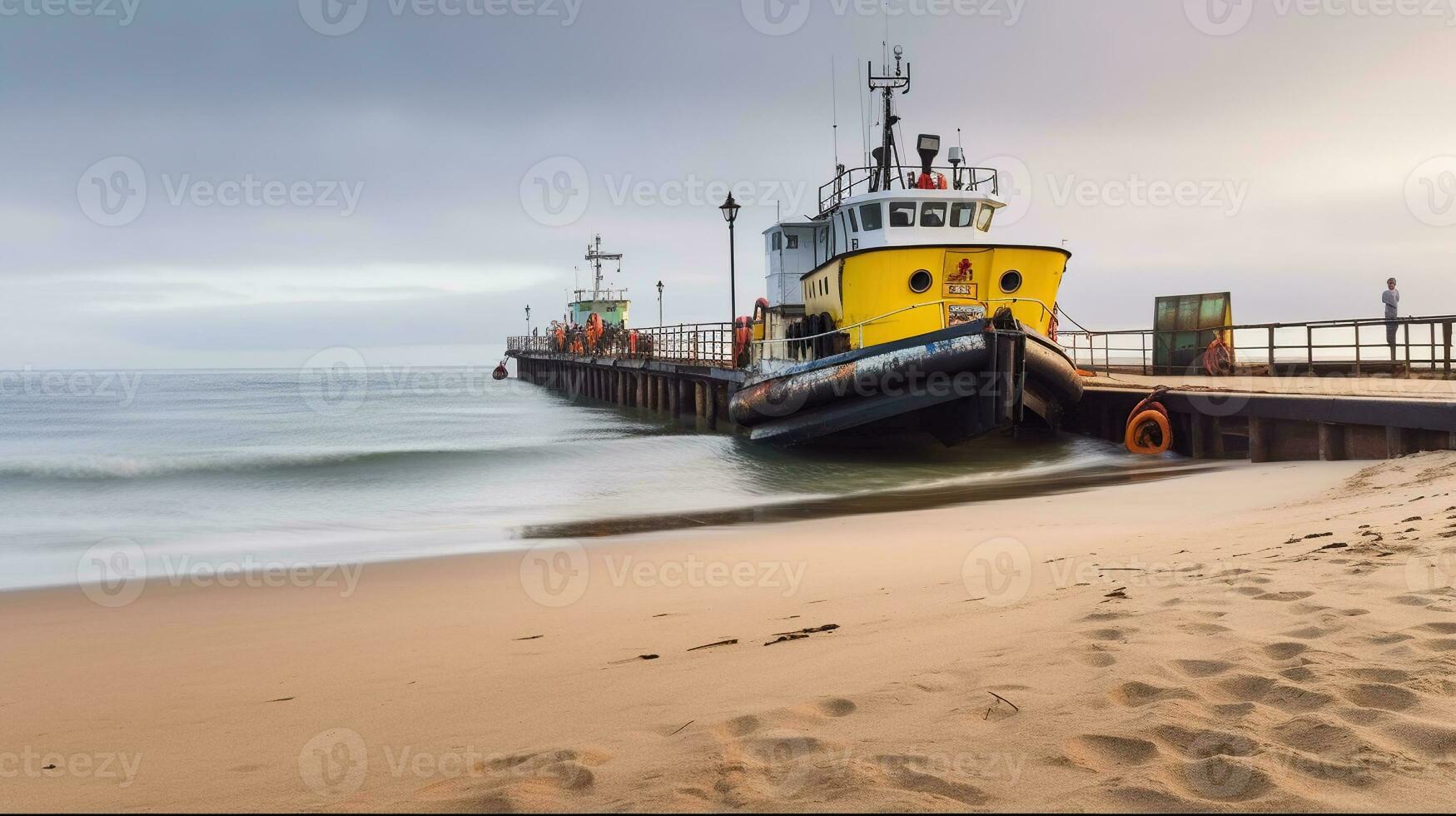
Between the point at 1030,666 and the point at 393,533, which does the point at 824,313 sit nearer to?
the point at 393,533

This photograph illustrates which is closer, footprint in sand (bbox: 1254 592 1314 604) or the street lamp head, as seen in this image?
footprint in sand (bbox: 1254 592 1314 604)

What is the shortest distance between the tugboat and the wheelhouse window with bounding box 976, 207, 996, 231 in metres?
0.04

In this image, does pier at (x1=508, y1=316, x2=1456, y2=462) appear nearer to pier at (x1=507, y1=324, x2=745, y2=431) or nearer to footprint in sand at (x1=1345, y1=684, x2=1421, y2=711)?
pier at (x1=507, y1=324, x2=745, y2=431)

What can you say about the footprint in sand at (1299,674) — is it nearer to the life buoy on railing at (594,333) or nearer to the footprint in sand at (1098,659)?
the footprint in sand at (1098,659)

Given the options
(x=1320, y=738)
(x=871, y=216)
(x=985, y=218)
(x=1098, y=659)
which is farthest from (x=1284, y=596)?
(x=985, y=218)

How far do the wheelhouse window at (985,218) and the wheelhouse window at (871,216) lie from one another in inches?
66.1

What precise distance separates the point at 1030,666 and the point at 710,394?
68.6 ft

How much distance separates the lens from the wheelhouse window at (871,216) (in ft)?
51.5

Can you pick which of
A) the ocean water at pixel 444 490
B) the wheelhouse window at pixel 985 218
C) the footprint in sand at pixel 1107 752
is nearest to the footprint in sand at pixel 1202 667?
the footprint in sand at pixel 1107 752

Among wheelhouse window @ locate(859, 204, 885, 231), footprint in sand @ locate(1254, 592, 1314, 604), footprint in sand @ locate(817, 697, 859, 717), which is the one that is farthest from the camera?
wheelhouse window @ locate(859, 204, 885, 231)

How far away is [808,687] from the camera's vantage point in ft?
9.76

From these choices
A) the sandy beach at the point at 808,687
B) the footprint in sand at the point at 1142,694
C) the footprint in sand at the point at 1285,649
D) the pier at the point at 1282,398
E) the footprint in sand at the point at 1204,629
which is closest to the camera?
the sandy beach at the point at 808,687

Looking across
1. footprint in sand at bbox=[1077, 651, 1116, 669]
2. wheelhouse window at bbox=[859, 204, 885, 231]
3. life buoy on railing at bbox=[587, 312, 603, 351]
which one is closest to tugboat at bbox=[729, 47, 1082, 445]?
wheelhouse window at bbox=[859, 204, 885, 231]

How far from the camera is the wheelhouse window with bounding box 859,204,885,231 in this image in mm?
15688
